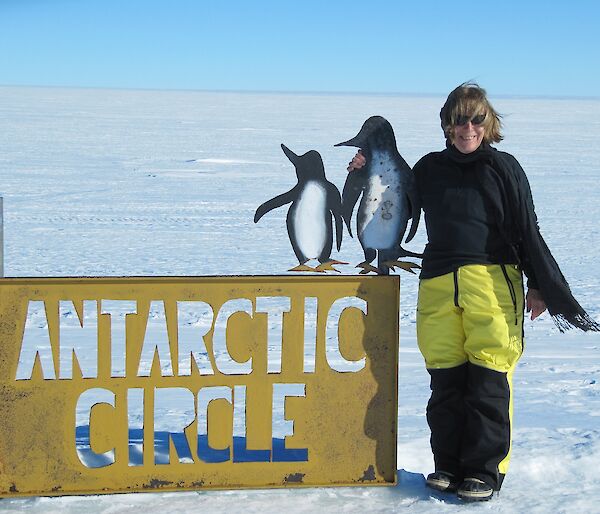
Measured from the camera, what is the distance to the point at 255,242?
24.2 ft

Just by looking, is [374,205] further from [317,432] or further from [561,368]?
[561,368]

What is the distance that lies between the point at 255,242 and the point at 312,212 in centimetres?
485

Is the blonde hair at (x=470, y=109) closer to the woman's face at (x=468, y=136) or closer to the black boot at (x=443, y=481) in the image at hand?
the woman's face at (x=468, y=136)

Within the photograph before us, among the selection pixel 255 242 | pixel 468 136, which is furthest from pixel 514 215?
pixel 255 242

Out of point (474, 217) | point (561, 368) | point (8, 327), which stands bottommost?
point (561, 368)

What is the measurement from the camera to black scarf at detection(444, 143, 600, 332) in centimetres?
238

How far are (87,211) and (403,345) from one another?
5.47 meters

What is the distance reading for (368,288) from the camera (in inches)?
100.0

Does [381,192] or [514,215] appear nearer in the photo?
[514,215]

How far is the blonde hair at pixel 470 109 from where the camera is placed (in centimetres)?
234

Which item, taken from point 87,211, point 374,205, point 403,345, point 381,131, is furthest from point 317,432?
point 87,211

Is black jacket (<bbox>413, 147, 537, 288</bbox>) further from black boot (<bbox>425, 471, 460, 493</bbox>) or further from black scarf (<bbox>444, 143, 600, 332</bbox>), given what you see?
black boot (<bbox>425, 471, 460, 493</bbox>)

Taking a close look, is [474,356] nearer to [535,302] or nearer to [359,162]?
[535,302]

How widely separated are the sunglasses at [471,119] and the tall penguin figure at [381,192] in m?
0.22
